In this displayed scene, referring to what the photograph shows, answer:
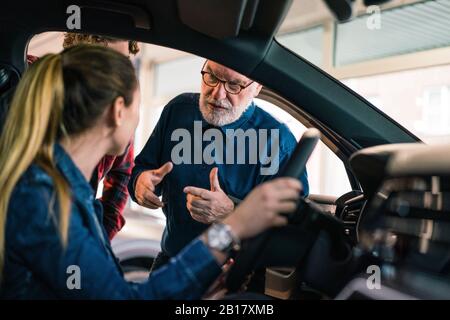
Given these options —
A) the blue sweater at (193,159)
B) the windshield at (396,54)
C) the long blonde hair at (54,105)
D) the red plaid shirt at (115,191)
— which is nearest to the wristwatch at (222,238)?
the long blonde hair at (54,105)

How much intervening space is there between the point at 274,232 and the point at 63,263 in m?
0.42

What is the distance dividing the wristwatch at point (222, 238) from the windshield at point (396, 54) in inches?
151

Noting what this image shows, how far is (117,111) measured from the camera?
1127 mm

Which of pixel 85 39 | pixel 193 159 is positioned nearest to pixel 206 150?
pixel 193 159

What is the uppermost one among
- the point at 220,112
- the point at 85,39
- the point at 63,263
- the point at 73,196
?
the point at 85,39

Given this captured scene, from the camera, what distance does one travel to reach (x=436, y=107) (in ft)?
16.8

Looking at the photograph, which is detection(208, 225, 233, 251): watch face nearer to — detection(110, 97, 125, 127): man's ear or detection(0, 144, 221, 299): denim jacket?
detection(0, 144, 221, 299): denim jacket

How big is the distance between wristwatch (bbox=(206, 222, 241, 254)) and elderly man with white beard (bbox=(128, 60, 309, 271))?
614mm

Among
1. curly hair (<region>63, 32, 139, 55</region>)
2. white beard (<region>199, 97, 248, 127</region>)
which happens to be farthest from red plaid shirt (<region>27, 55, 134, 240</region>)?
curly hair (<region>63, 32, 139, 55</region>)

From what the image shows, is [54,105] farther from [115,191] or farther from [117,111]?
[115,191]

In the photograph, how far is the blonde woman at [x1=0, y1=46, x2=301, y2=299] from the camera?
1.00m

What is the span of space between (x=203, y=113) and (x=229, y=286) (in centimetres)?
75

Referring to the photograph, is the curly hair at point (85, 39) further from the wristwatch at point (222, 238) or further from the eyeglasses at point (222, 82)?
the wristwatch at point (222, 238)

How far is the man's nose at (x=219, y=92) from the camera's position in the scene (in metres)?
1.71
